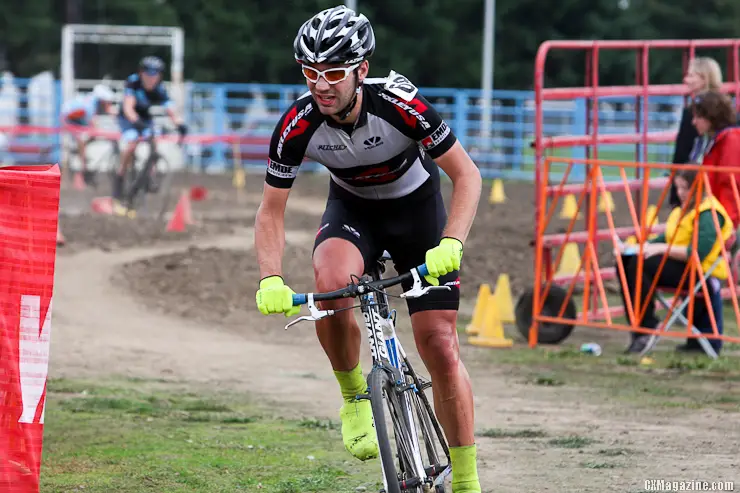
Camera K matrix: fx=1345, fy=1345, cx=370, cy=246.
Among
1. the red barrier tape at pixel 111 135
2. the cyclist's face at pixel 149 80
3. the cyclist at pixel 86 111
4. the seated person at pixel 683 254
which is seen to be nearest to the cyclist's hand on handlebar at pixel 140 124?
the cyclist's face at pixel 149 80

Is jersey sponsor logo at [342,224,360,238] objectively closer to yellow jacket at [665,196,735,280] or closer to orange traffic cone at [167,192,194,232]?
yellow jacket at [665,196,735,280]

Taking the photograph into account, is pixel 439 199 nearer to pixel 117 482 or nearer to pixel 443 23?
pixel 117 482

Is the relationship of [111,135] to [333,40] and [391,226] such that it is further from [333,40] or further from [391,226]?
[333,40]

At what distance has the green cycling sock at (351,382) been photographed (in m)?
5.91

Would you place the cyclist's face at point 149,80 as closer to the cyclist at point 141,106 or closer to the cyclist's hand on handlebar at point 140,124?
the cyclist at point 141,106

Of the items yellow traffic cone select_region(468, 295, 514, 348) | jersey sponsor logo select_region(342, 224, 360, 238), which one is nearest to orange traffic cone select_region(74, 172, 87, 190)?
yellow traffic cone select_region(468, 295, 514, 348)

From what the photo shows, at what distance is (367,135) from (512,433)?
2.67 metres

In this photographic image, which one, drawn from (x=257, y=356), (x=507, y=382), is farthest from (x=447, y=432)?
(x=257, y=356)

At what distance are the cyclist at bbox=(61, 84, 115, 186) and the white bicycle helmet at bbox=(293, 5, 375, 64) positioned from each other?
19066mm

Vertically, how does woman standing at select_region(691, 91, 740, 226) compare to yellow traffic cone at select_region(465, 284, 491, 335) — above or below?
above

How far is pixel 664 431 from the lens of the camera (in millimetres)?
7590

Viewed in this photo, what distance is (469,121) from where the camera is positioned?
31.5 metres

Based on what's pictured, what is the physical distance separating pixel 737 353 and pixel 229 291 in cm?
489

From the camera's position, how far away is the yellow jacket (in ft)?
32.2
